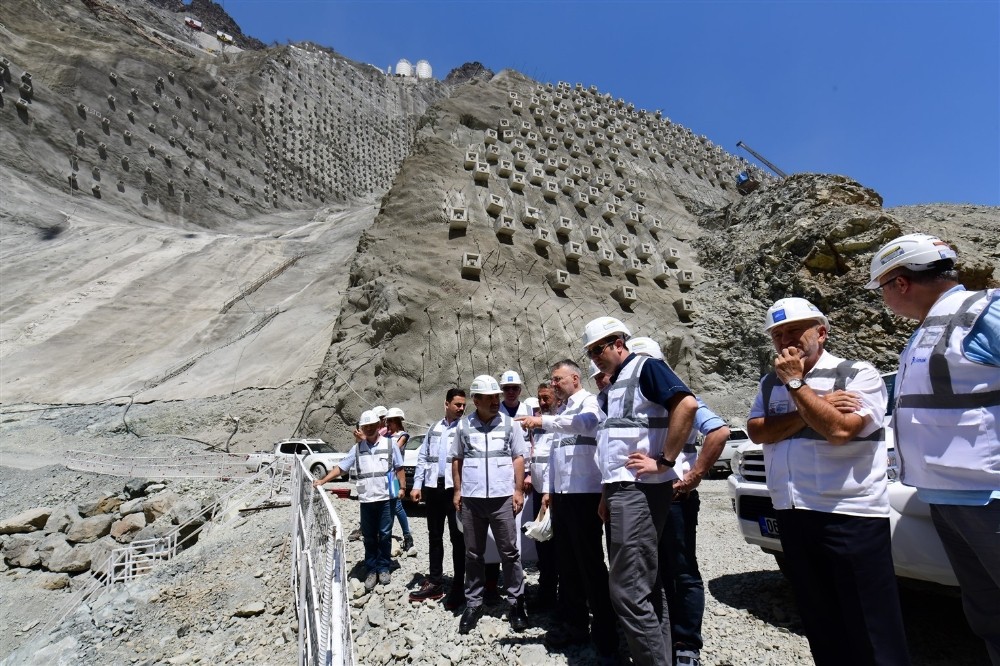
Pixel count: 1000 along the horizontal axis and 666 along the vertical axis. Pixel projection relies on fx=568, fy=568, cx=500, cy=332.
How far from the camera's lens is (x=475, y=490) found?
4.44 meters

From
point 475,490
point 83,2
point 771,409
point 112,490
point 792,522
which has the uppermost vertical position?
point 83,2

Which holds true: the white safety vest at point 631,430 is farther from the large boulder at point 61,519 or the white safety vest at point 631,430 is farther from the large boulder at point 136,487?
the large boulder at point 61,519

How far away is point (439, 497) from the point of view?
218 inches

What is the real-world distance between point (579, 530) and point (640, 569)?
805 millimetres

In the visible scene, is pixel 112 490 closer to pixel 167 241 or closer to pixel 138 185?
pixel 167 241

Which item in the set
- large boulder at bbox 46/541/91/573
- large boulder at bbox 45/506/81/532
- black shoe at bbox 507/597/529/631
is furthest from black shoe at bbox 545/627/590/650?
large boulder at bbox 45/506/81/532

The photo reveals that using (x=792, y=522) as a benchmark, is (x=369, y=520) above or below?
below

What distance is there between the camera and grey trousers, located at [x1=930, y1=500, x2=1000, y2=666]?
198 centimetres

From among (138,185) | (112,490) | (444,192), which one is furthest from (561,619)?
(138,185)

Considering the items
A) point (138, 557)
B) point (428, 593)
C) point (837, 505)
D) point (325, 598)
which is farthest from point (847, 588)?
point (138, 557)

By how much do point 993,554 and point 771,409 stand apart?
3.00ft

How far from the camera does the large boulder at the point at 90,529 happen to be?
10.3m

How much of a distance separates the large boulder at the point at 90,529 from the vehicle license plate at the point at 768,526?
11203 mm

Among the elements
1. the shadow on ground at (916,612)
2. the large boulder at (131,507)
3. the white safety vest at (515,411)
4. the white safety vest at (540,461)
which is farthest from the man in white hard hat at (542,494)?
the large boulder at (131,507)
